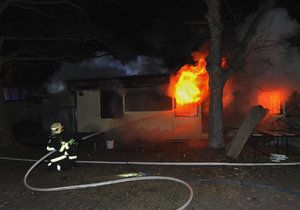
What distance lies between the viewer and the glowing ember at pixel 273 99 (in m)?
17.1

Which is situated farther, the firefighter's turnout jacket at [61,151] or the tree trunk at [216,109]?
the tree trunk at [216,109]

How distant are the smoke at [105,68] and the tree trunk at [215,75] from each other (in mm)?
8649

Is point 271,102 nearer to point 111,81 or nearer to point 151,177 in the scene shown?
point 111,81

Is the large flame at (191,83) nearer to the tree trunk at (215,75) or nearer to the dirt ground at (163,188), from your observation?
the tree trunk at (215,75)

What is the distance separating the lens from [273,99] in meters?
17.5

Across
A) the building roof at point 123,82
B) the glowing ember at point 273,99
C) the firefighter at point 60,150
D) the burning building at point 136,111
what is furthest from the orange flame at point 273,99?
the firefighter at point 60,150

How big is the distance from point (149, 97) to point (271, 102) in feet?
19.2

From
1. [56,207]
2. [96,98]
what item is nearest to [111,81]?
[96,98]

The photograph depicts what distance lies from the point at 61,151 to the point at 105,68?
500 inches

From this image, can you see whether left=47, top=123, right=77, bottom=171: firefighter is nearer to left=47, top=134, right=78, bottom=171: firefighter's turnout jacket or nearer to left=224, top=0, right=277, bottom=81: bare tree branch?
left=47, top=134, right=78, bottom=171: firefighter's turnout jacket

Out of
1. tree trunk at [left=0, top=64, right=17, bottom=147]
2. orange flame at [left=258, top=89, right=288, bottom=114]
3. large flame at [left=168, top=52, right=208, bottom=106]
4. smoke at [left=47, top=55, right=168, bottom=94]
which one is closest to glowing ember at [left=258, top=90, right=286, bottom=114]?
orange flame at [left=258, top=89, right=288, bottom=114]

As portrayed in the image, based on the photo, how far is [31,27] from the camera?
17156 mm

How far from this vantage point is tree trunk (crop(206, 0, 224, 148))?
12.6 metres

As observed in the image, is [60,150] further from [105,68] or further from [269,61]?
[105,68]
